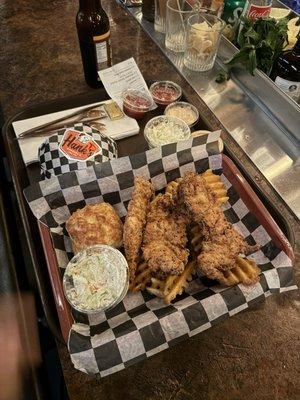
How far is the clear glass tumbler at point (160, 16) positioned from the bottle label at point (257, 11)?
1.99ft

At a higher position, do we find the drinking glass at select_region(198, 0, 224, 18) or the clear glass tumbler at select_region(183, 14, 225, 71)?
the drinking glass at select_region(198, 0, 224, 18)

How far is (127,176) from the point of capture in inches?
58.9

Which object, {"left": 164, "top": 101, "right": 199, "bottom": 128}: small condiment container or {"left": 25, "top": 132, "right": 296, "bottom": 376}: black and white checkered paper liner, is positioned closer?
{"left": 25, "top": 132, "right": 296, "bottom": 376}: black and white checkered paper liner

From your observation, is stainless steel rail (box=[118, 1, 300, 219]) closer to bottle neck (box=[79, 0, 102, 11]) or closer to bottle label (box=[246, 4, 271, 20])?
bottle label (box=[246, 4, 271, 20])

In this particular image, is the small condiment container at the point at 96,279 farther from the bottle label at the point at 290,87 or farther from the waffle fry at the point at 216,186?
the bottle label at the point at 290,87

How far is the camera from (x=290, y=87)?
1.88 m

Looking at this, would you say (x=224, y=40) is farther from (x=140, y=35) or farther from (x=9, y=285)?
(x=9, y=285)

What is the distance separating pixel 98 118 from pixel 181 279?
107 centimetres

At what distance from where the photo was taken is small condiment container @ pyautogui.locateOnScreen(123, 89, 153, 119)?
6.24 ft

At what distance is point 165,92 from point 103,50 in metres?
0.43

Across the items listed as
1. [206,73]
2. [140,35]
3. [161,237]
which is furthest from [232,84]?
[161,237]

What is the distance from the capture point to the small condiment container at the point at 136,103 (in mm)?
1902

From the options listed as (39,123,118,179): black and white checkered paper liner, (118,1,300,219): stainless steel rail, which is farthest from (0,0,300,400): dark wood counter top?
(39,123,118,179): black and white checkered paper liner

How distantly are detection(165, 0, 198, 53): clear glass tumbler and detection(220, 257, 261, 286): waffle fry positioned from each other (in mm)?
1703
